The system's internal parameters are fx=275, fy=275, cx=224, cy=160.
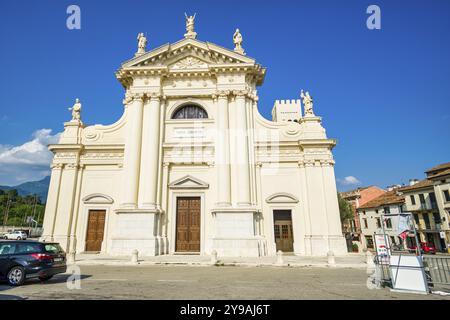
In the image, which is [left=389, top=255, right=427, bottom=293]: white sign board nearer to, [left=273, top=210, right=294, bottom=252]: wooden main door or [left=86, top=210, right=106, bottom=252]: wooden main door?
[left=273, top=210, right=294, bottom=252]: wooden main door

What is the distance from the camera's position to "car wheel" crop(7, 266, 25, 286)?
905 centimetres

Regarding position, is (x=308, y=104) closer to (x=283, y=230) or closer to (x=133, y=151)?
(x=283, y=230)

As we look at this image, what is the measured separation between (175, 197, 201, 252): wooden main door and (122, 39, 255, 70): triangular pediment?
37.4ft

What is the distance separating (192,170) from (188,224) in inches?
166

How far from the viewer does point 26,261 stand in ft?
30.1

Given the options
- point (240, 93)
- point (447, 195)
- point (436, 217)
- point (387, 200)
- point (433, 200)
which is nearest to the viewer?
point (240, 93)

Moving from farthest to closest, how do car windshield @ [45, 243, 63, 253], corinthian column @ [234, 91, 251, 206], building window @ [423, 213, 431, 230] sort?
building window @ [423, 213, 431, 230], corinthian column @ [234, 91, 251, 206], car windshield @ [45, 243, 63, 253]

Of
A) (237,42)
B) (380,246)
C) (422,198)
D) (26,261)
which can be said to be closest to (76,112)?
Answer: (237,42)

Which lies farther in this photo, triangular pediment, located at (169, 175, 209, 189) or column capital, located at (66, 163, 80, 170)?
column capital, located at (66, 163, 80, 170)

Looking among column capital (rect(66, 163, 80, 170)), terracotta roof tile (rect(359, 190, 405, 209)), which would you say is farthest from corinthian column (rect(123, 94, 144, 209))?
terracotta roof tile (rect(359, 190, 405, 209))
